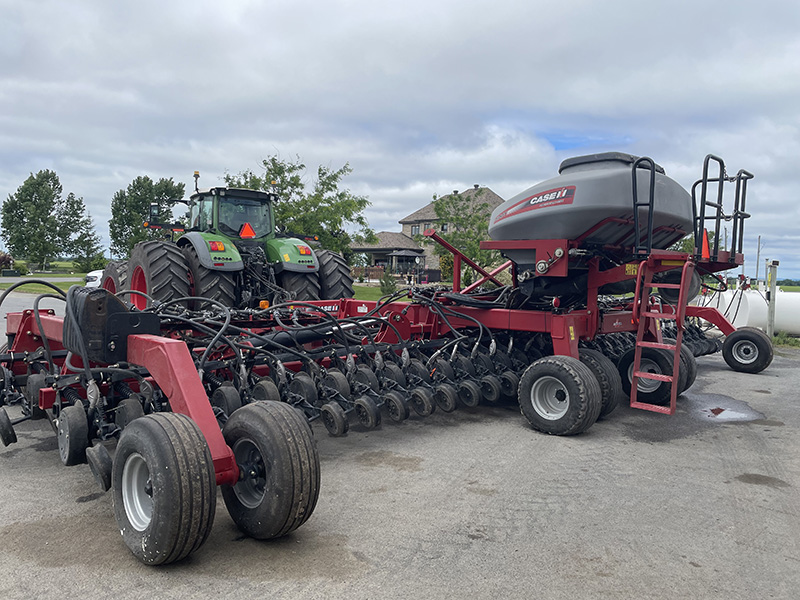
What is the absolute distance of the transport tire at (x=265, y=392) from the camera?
452cm

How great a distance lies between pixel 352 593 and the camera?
2.72 meters

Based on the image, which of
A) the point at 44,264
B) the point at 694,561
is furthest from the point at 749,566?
the point at 44,264

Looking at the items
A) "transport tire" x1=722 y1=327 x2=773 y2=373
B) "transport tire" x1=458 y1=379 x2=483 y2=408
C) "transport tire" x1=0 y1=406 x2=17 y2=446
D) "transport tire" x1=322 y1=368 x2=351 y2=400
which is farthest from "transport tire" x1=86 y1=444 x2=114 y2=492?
"transport tire" x1=722 y1=327 x2=773 y2=373

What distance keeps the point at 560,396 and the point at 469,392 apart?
31.8 inches

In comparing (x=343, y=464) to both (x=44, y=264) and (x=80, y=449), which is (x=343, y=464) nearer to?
(x=80, y=449)

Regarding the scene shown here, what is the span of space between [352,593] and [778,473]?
3465 mm

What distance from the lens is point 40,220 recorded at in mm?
48031

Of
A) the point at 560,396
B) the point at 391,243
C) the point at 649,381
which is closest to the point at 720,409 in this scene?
the point at 649,381

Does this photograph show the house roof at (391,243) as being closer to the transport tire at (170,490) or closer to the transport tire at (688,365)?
the transport tire at (688,365)

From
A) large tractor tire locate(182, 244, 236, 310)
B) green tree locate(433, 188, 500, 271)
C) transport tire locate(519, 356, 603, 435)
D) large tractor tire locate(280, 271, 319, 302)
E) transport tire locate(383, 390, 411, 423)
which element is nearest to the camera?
transport tire locate(383, 390, 411, 423)

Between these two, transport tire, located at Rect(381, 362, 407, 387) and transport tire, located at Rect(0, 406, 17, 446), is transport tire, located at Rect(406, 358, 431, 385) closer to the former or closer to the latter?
transport tire, located at Rect(381, 362, 407, 387)

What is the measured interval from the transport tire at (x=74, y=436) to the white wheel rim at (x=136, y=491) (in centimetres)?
74

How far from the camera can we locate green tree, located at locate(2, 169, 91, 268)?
47.5 metres

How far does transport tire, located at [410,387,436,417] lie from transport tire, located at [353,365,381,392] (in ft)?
1.11
